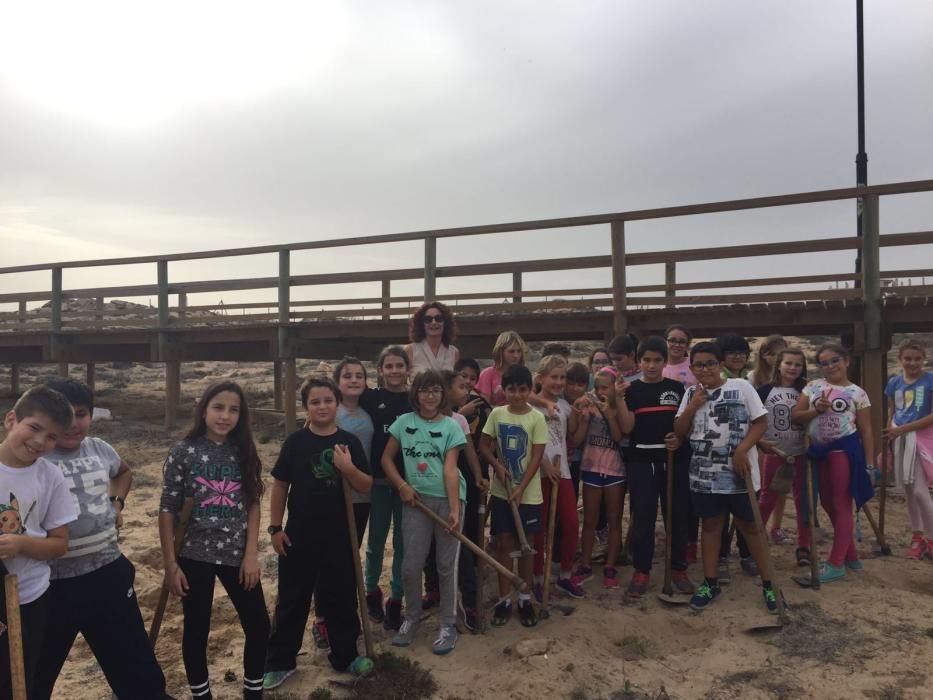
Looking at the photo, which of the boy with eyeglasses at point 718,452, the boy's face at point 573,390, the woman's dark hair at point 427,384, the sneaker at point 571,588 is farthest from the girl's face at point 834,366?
the woman's dark hair at point 427,384

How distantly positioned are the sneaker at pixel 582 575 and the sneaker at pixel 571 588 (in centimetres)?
14

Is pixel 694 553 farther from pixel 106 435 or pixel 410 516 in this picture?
pixel 106 435

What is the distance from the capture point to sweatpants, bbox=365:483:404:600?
3.94 metres

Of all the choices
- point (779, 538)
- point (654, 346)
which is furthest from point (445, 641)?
point (779, 538)

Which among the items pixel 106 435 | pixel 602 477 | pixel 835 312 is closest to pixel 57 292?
pixel 106 435

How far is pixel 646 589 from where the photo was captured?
4.30 metres

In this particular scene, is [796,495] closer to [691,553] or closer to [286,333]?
[691,553]

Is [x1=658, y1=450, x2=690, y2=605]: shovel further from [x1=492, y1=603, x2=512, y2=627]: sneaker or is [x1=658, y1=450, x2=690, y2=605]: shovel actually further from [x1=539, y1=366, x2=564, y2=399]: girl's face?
[x1=492, y1=603, x2=512, y2=627]: sneaker

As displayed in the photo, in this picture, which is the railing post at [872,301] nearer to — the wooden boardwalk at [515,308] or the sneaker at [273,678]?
the wooden boardwalk at [515,308]

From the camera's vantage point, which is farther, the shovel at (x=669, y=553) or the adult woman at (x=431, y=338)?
the adult woman at (x=431, y=338)

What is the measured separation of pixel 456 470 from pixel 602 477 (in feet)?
4.37

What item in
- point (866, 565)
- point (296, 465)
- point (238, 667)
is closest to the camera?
point (296, 465)

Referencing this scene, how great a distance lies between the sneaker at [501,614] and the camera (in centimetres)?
389

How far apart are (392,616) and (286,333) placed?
24.2 feet
